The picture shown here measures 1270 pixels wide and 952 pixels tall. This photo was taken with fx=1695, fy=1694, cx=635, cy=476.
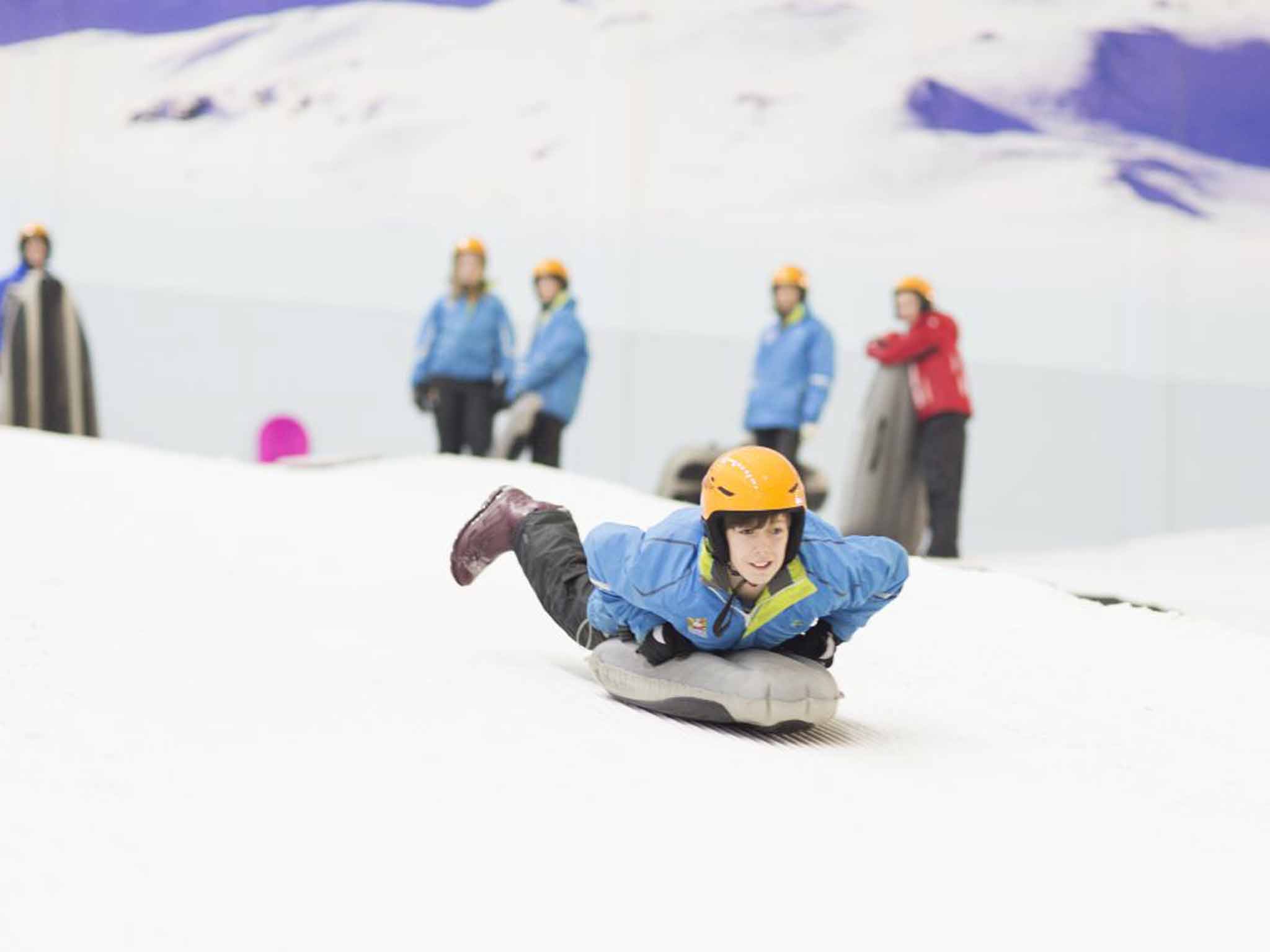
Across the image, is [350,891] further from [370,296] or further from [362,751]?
[370,296]

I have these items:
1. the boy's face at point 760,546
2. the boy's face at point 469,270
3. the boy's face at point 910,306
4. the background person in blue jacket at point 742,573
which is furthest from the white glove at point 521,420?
the boy's face at point 760,546

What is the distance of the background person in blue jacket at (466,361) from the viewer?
8.58 m

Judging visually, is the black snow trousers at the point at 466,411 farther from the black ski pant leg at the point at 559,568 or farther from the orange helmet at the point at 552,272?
the black ski pant leg at the point at 559,568

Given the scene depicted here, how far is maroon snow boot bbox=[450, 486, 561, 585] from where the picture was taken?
4195 mm

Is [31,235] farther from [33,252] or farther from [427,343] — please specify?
[427,343]

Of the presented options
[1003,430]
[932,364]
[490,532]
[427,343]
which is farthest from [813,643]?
[1003,430]

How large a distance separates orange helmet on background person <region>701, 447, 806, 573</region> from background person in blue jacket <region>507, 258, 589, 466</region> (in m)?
5.36

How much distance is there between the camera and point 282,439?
938 cm

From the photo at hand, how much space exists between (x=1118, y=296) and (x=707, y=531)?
7231mm

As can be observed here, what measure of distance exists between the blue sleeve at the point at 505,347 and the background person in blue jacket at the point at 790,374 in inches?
48.6

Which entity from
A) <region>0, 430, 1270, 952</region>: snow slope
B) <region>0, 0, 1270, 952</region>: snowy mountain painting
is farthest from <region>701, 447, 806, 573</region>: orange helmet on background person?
<region>0, 0, 1270, 952</region>: snowy mountain painting

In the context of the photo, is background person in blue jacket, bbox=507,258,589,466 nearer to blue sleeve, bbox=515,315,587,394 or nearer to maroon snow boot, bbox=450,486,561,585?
blue sleeve, bbox=515,315,587,394

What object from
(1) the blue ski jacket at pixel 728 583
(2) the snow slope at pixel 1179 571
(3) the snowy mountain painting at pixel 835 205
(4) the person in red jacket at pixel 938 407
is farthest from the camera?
(3) the snowy mountain painting at pixel 835 205

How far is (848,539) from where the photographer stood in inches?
134
